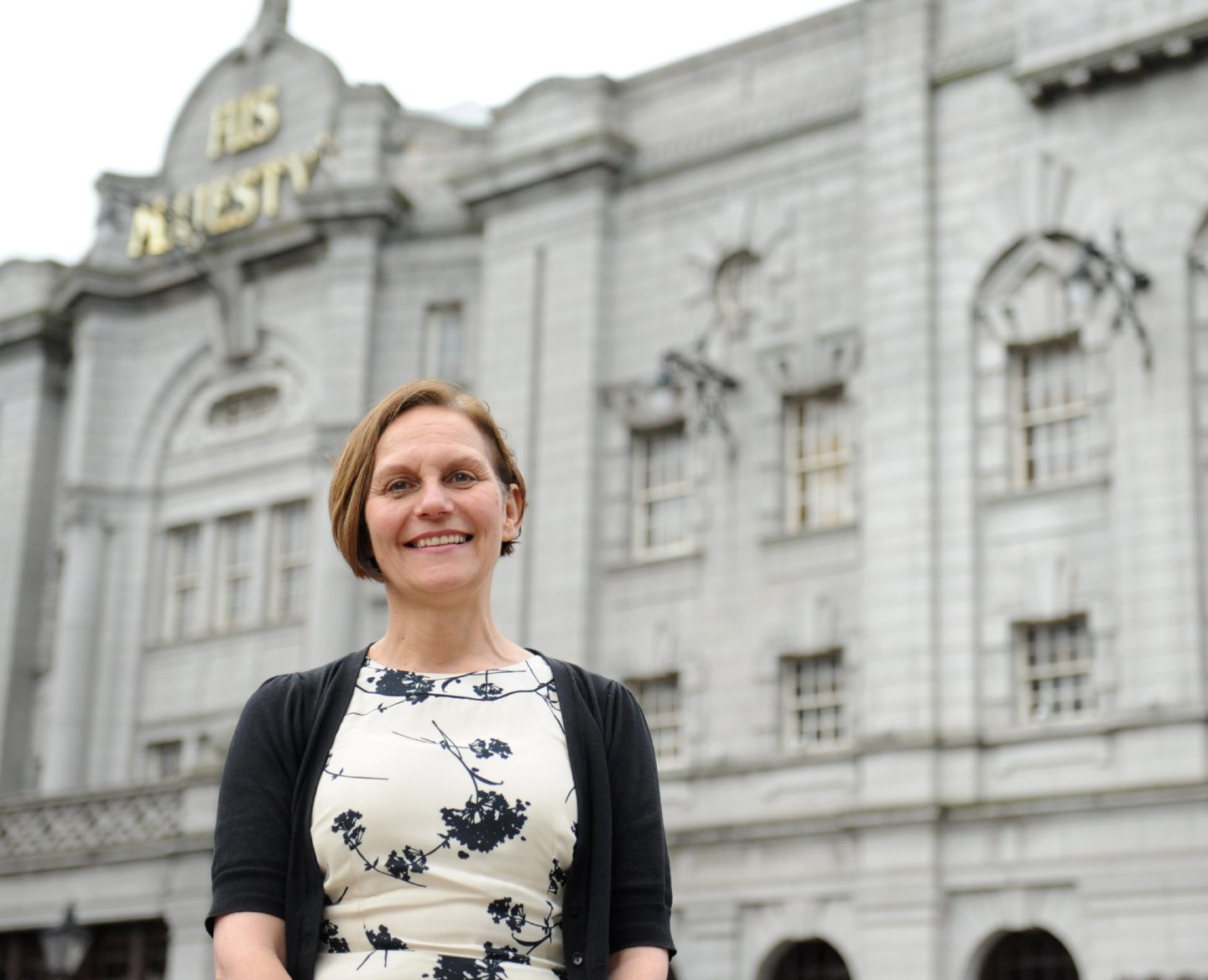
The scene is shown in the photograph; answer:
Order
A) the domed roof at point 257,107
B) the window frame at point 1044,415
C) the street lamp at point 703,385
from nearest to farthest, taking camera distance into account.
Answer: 1. the window frame at point 1044,415
2. the street lamp at point 703,385
3. the domed roof at point 257,107

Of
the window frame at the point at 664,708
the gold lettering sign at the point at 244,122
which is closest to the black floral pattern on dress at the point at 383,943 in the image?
the window frame at the point at 664,708

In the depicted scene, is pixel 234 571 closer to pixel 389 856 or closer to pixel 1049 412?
pixel 1049 412

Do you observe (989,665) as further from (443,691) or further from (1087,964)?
(443,691)

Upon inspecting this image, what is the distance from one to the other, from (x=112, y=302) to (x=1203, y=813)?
74.3ft

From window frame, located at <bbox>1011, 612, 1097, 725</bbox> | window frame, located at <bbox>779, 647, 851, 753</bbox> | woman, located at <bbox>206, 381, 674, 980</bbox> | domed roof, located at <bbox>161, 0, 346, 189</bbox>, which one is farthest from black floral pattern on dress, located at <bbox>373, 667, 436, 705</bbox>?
domed roof, located at <bbox>161, 0, 346, 189</bbox>

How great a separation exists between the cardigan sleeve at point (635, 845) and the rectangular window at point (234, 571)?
30.6m

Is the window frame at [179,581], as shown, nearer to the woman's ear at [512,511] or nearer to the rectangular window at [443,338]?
the rectangular window at [443,338]

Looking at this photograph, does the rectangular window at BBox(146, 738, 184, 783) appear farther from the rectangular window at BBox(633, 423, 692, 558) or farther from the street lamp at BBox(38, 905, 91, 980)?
the street lamp at BBox(38, 905, 91, 980)

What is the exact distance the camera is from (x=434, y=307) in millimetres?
33969

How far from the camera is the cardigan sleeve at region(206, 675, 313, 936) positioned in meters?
3.51

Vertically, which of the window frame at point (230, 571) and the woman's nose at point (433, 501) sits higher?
the window frame at point (230, 571)

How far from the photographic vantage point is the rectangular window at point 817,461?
2823 cm

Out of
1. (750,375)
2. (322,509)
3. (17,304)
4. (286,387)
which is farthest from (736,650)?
(17,304)

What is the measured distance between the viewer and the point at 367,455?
378 centimetres
